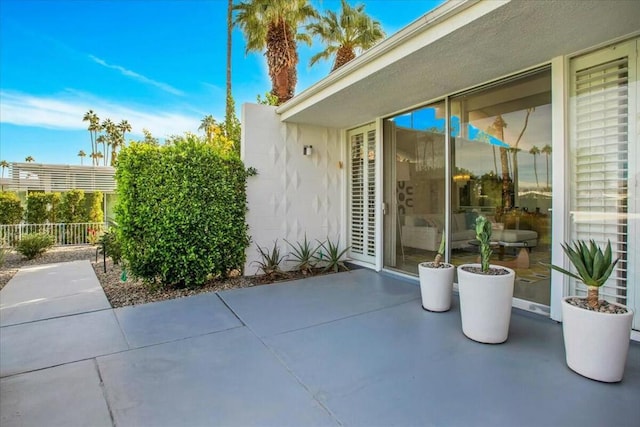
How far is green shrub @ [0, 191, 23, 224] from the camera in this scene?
421 inches

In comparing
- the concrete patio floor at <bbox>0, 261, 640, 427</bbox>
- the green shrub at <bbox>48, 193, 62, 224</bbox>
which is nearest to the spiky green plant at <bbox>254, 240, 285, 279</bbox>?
the concrete patio floor at <bbox>0, 261, 640, 427</bbox>

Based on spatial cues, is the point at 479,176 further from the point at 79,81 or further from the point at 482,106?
the point at 79,81

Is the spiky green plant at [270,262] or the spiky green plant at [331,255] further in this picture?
the spiky green plant at [331,255]

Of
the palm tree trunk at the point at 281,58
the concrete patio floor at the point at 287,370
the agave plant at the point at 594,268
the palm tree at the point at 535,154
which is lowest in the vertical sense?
the concrete patio floor at the point at 287,370

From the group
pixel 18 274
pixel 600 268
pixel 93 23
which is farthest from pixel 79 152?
pixel 600 268

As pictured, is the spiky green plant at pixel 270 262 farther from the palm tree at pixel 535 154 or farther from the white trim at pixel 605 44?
the white trim at pixel 605 44

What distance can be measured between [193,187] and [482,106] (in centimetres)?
441

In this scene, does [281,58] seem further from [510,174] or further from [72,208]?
[72,208]

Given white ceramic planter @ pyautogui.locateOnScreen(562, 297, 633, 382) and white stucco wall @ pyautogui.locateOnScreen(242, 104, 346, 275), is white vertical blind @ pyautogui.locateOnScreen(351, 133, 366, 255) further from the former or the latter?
white ceramic planter @ pyautogui.locateOnScreen(562, 297, 633, 382)

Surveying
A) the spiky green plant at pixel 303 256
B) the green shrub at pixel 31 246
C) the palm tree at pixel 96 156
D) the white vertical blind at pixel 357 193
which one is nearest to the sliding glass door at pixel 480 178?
the white vertical blind at pixel 357 193

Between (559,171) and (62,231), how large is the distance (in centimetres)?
1355

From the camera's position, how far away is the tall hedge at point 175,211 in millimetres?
4715

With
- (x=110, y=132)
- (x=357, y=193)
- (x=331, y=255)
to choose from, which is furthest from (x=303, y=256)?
(x=110, y=132)

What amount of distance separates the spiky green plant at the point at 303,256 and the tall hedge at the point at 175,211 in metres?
1.41
